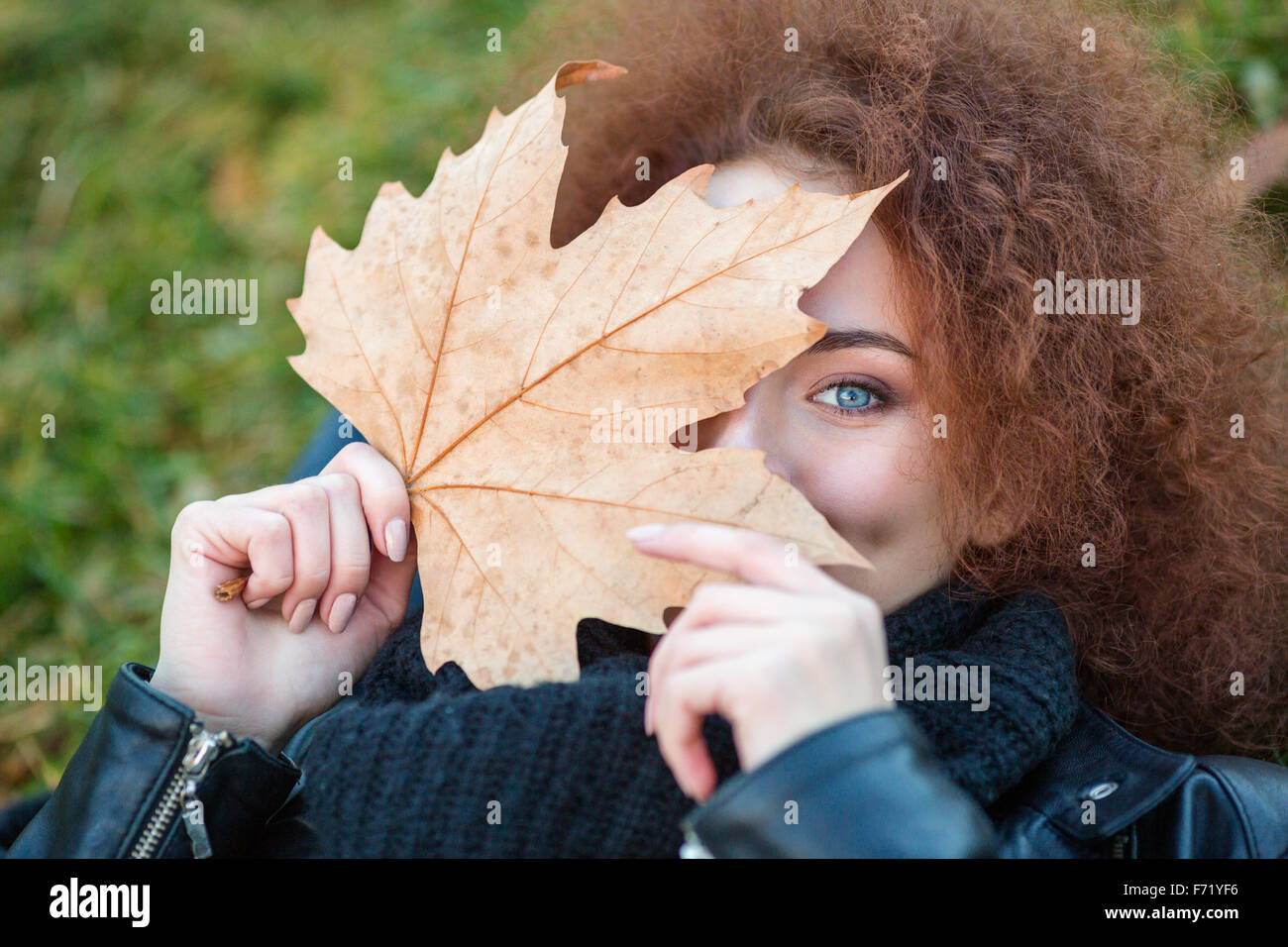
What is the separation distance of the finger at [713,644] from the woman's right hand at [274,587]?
0.39m

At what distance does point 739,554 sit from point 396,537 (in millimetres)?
437

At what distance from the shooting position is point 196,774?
1.17 m

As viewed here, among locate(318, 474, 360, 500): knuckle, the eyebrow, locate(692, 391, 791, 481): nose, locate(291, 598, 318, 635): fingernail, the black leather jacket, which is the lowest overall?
the black leather jacket

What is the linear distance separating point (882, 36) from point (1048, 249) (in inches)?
14.8

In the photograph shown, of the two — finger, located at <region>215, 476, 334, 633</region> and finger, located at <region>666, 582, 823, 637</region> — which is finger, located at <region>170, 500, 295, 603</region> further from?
finger, located at <region>666, 582, 823, 637</region>

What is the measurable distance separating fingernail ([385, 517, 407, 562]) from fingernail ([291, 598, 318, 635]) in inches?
5.5

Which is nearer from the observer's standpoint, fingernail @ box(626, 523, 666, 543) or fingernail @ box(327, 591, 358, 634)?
fingernail @ box(626, 523, 666, 543)

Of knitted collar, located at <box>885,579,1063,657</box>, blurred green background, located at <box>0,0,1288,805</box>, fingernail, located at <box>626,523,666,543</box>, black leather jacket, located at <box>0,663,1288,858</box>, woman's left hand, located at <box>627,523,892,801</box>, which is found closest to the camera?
woman's left hand, located at <box>627,523,892,801</box>

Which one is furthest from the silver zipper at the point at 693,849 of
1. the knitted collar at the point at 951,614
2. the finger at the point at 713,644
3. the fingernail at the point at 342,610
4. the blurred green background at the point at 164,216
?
the blurred green background at the point at 164,216

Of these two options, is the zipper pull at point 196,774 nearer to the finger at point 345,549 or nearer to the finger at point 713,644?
the finger at point 345,549

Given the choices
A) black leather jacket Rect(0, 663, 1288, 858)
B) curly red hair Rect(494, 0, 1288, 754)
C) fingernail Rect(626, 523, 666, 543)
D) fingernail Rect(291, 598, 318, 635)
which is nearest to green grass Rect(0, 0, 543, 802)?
curly red hair Rect(494, 0, 1288, 754)

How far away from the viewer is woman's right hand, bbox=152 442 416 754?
3.89 ft

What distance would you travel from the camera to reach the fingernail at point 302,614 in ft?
4.06

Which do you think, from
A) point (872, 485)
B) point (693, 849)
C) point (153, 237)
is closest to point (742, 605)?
point (693, 849)
